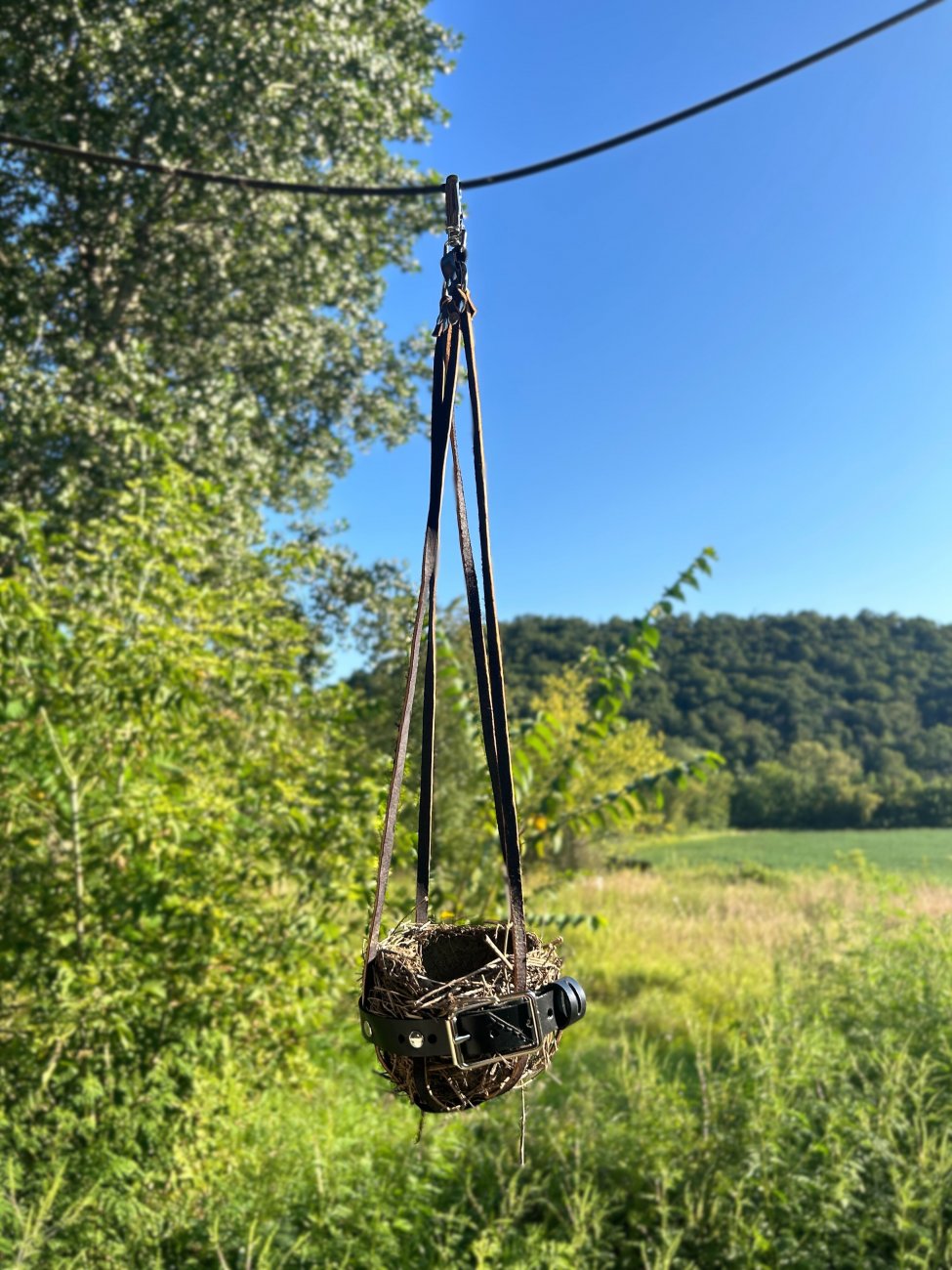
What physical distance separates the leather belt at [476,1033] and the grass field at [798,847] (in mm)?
12363

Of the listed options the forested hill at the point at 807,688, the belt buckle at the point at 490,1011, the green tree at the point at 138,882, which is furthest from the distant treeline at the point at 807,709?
the belt buckle at the point at 490,1011

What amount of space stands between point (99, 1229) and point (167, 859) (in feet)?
3.64

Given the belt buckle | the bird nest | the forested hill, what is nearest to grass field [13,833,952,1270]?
the bird nest

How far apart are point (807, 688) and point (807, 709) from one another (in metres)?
0.74

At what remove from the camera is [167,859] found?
→ 10.4 ft

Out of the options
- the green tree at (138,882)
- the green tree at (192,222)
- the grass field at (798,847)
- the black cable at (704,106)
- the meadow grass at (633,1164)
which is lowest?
the grass field at (798,847)

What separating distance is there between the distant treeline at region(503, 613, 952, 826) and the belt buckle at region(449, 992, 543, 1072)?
65.8ft

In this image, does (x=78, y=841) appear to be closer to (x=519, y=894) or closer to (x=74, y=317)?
(x=519, y=894)

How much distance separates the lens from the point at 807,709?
26062 mm

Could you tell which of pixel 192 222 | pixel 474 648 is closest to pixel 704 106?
pixel 474 648

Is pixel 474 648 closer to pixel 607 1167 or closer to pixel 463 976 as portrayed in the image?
pixel 463 976

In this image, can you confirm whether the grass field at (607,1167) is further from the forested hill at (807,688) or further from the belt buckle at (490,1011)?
the forested hill at (807,688)

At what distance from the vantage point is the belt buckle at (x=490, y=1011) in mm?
981

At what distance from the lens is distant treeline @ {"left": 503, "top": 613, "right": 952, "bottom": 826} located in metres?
23.0
